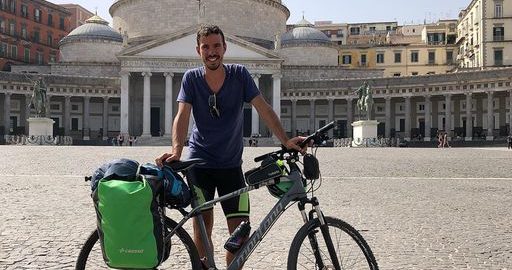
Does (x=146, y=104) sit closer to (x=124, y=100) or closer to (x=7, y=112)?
(x=124, y=100)

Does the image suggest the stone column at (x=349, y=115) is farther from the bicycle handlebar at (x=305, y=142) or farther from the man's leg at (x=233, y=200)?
the bicycle handlebar at (x=305, y=142)

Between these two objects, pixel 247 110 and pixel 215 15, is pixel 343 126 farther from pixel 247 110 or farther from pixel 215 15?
pixel 215 15

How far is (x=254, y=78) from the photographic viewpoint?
61188 millimetres

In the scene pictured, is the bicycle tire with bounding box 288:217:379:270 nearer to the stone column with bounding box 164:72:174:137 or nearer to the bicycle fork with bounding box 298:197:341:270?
the bicycle fork with bounding box 298:197:341:270

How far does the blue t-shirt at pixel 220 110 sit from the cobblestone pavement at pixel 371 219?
1.72 metres

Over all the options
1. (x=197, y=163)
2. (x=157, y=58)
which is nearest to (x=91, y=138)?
(x=157, y=58)

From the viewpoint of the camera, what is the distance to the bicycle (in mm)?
4512

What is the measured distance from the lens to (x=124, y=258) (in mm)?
4145

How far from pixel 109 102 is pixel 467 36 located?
149 ft

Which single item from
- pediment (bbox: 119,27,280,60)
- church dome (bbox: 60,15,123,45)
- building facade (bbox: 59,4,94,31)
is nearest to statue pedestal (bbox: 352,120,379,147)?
pediment (bbox: 119,27,280,60)

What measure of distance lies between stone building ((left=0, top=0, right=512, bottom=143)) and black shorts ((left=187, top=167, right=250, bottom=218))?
5319 centimetres

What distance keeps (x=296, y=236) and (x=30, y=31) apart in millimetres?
82578

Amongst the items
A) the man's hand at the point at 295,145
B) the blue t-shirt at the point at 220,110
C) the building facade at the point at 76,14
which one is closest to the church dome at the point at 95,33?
the building facade at the point at 76,14

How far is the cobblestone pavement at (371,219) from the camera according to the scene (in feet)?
22.1
